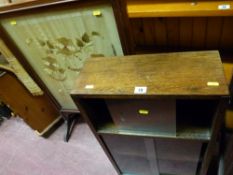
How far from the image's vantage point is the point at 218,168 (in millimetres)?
1186

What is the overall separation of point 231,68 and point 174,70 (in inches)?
20.3

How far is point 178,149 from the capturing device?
0.93 meters

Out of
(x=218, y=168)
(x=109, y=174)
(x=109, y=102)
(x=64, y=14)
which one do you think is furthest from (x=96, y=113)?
(x=218, y=168)

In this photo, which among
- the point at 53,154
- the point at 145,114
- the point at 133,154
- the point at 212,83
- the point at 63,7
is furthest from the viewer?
the point at 53,154

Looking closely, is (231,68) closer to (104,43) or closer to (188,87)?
(188,87)

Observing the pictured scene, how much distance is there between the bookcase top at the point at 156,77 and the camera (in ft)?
2.14

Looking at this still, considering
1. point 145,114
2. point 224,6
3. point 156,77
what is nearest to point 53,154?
point 145,114

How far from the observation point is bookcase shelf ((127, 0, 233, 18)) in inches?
34.1

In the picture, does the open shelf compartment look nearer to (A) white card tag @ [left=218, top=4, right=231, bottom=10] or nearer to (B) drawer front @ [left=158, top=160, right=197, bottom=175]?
(B) drawer front @ [left=158, top=160, right=197, bottom=175]

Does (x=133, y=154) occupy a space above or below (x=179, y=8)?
below

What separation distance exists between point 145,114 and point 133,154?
0.39 meters

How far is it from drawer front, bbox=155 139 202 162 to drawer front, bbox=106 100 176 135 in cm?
8

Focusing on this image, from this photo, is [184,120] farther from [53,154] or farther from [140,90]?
[53,154]

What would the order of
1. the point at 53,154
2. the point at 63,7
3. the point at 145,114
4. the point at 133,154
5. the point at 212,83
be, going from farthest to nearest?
the point at 53,154 → the point at 133,154 → the point at 63,7 → the point at 145,114 → the point at 212,83
